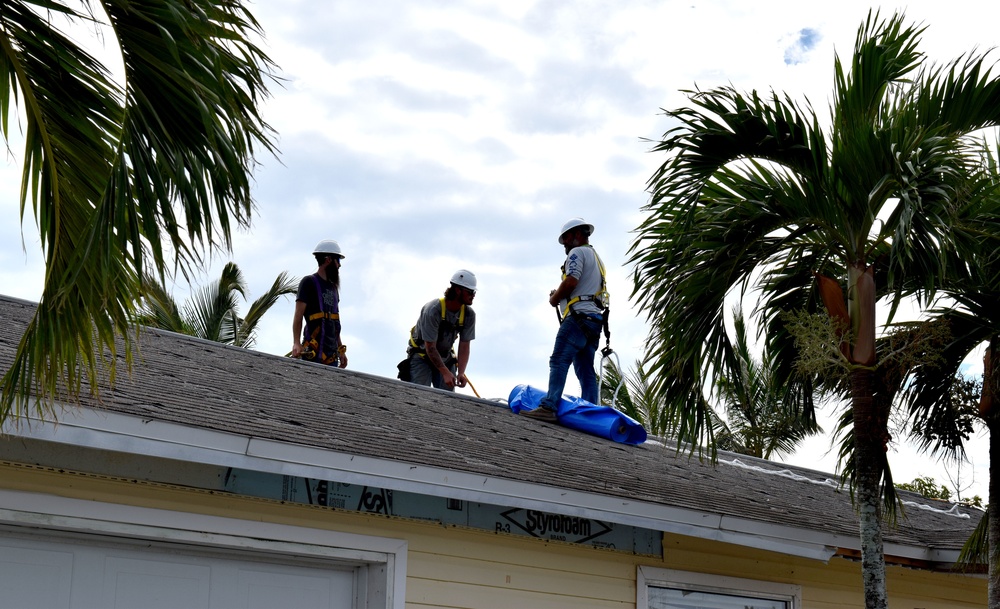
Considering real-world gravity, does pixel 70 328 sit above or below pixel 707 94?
below

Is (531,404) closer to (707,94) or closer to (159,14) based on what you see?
(707,94)

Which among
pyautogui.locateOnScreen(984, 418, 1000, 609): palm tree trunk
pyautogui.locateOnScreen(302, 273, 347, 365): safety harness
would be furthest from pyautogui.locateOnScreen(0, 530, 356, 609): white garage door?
pyautogui.locateOnScreen(984, 418, 1000, 609): palm tree trunk

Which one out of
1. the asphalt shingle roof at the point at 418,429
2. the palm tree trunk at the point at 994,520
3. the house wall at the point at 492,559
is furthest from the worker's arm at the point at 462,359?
the palm tree trunk at the point at 994,520

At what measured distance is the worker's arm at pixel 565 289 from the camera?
9.32 metres

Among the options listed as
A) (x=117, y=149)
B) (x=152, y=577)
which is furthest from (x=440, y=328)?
(x=117, y=149)

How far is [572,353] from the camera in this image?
30.7ft

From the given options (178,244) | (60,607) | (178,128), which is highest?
(178,128)

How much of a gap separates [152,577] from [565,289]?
4.75m

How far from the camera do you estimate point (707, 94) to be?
22.5ft

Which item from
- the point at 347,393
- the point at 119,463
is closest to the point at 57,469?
the point at 119,463

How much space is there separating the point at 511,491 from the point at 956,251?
9.21 feet

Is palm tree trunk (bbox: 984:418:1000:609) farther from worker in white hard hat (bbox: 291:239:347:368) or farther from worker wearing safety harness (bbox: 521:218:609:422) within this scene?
worker in white hard hat (bbox: 291:239:347:368)

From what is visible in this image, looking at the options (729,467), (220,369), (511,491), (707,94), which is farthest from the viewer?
(729,467)

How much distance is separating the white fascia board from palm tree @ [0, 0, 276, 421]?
1.79 ft
